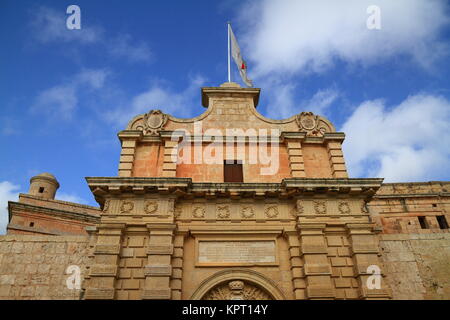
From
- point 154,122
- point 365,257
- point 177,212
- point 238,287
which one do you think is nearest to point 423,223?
point 365,257

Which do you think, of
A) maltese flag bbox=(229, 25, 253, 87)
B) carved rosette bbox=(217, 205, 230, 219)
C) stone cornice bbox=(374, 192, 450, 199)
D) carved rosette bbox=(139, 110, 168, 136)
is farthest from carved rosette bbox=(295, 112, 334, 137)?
stone cornice bbox=(374, 192, 450, 199)

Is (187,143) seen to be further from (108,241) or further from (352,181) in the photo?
(352,181)

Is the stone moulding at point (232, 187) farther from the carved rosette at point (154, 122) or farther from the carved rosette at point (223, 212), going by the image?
the carved rosette at point (154, 122)

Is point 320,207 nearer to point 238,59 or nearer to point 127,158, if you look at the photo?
point 127,158

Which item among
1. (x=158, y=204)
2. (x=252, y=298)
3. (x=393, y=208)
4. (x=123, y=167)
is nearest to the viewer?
(x=252, y=298)

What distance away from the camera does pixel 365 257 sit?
36.6 feet

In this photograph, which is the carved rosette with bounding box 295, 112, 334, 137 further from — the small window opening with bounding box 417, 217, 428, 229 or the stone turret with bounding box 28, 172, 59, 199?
the stone turret with bounding box 28, 172, 59, 199

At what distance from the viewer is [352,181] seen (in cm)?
1197

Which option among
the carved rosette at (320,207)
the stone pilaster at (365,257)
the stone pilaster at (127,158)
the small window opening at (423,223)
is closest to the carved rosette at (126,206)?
the stone pilaster at (127,158)

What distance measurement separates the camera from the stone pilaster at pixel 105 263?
1020 cm

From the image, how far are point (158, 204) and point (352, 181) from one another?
7101mm

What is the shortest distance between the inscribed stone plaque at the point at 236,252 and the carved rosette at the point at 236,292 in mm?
783

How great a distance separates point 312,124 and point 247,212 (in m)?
5.17
